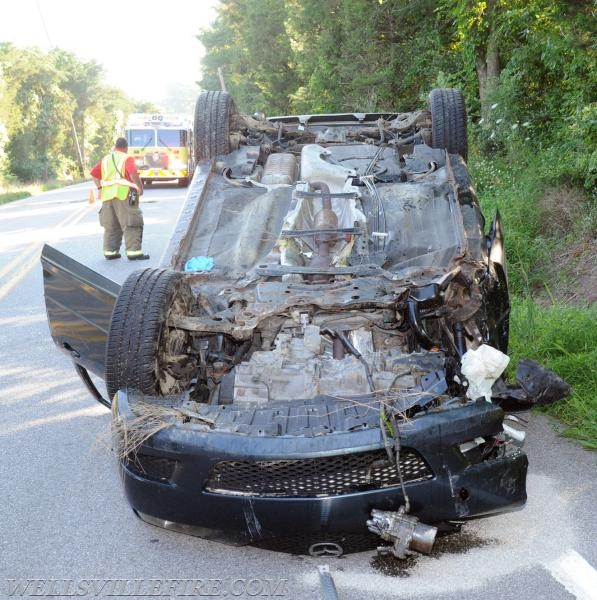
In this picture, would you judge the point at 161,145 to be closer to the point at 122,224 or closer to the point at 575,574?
the point at 122,224

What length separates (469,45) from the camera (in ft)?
43.7

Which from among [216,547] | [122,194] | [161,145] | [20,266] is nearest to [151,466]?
[216,547]

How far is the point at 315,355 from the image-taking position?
12.7 feet

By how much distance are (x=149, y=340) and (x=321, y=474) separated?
1184 millimetres

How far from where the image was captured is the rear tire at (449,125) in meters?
6.50

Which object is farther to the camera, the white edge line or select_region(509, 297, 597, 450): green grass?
select_region(509, 297, 597, 450): green grass

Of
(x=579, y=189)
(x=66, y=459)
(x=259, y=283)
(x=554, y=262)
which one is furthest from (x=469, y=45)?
(x=66, y=459)

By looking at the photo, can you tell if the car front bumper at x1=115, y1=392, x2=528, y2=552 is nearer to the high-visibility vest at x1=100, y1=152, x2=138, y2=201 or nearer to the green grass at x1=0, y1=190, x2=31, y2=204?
the high-visibility vest at x1=100, y1=152, x2=138, y2=201

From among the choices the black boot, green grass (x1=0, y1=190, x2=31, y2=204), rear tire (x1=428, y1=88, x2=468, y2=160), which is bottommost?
green grass (x1=0, y1=190, x2=31, y2=204)

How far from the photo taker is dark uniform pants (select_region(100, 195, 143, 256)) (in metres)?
10.4

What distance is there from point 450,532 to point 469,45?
11714 mm

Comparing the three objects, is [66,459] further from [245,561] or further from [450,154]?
[450,154]

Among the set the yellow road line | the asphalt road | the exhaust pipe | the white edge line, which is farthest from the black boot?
the white edge line

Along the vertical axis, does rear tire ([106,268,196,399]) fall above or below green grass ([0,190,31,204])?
above
